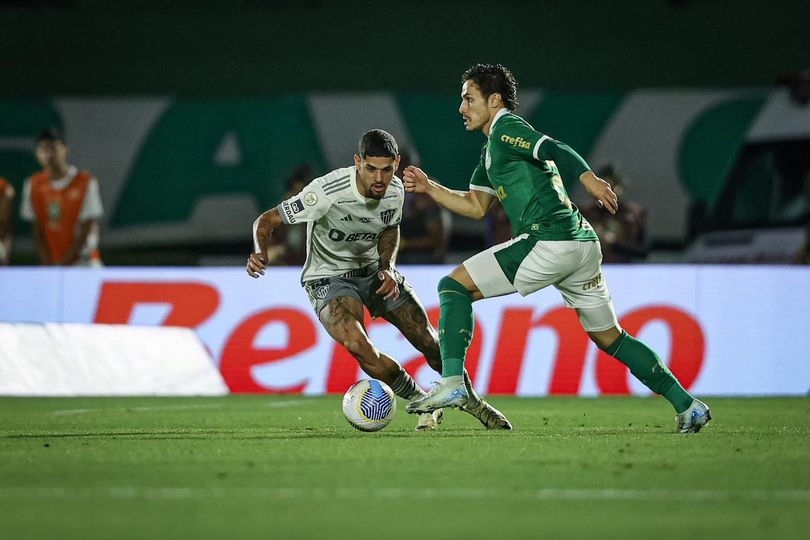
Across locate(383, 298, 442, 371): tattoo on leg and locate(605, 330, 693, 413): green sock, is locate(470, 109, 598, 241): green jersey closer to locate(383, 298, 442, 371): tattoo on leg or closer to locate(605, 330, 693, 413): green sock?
locate(605, 330, 693, 413): green sock

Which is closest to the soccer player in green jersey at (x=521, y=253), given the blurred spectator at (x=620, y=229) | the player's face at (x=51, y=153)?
the blurred spectator at (x=620, y=229)

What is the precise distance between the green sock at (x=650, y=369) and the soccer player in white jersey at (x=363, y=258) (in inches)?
33.3

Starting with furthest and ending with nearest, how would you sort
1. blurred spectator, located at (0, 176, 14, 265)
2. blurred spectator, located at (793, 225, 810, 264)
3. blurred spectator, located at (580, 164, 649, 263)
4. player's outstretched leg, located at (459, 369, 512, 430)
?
1. blurred spectator, located at (793, 225, 810, 264)
2. blurred spectator, located at (580, 164, 649, 263)
3. blurred spectator, located at (0, 176, 14, 265)
4. player's outstretched leg, located at (459, 369, 512, 430)

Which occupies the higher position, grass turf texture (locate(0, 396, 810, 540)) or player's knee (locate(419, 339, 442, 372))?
player's knee (locate(419, 339, 442, 372))

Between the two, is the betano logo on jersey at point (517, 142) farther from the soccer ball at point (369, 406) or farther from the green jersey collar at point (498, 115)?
the soccer ball at point (369, 406)

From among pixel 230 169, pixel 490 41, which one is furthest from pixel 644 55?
pixel 230 169

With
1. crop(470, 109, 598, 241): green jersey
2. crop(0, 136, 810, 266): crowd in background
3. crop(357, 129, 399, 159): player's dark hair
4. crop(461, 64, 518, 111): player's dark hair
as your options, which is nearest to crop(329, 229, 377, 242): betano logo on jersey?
crop(357, 129, 399, 159): player's dark hair

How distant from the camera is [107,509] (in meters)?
5.51

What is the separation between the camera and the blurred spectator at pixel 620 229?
1495 centimetres

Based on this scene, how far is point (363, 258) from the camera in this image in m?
9.40

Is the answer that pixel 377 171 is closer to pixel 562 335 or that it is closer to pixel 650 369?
pixel 650 369

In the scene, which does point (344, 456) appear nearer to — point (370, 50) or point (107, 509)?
point (107, 509)

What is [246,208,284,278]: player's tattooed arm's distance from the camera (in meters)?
8.50

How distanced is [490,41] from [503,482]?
19.6m
